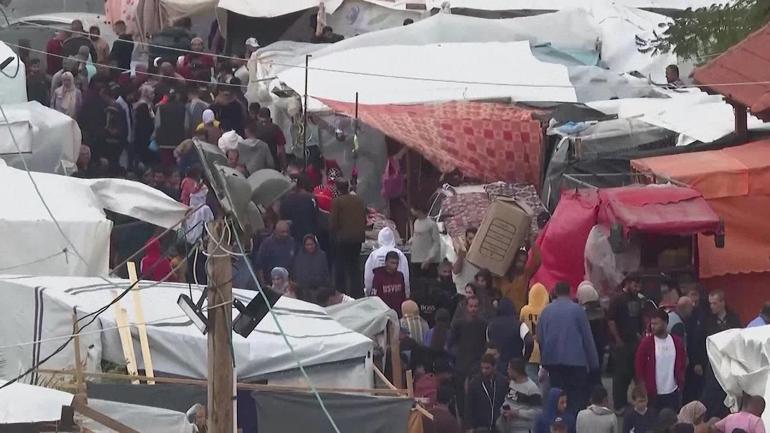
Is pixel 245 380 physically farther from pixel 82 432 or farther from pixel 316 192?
pixel 316 192

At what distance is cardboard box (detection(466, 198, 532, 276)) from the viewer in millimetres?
20141

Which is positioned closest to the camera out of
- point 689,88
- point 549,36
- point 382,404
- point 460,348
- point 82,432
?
point 82,432

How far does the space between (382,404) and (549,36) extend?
15.7m

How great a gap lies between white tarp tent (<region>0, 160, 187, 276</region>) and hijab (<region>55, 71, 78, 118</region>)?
220 inches

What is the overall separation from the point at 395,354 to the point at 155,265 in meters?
2.93

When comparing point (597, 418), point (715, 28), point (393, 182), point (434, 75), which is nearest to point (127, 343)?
point (597, 418)

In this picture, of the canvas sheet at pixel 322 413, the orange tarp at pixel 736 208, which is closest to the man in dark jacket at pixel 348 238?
the orange tarp at pixel 736 208

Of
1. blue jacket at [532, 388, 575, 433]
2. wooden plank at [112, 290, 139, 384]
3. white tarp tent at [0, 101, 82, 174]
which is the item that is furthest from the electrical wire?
white tarp tent at [0, 101, 82, 174]

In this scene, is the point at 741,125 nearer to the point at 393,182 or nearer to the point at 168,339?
the point at 393,182

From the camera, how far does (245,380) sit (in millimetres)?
15672

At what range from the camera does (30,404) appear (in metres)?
13.3

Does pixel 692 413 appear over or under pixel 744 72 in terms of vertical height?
under

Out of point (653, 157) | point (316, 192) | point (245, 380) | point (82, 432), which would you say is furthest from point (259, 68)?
point (82, 432)

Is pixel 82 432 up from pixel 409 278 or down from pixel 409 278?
up
